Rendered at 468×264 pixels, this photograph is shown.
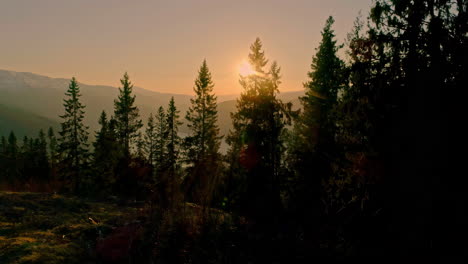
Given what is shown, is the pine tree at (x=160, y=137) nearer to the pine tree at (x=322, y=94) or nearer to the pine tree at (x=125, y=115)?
the pine tree at (x=125, y=115)

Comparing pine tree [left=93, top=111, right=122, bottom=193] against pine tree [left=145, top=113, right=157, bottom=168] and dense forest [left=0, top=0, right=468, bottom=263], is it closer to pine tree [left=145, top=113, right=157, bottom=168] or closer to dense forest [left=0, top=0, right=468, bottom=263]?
pine tree [left=145, top=113, right=157, bottom=168]

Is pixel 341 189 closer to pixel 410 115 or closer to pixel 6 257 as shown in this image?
pixel 410 115

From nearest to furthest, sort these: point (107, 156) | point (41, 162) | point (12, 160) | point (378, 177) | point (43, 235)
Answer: point (43, 235) < point (378, 177) < point (107, 156) < point (12, 160) < point (41, 162)

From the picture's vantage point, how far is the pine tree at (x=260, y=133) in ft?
62.5

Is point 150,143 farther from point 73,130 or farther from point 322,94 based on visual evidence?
point 322,94

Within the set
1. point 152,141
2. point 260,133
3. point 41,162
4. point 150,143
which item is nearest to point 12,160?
point 41,162

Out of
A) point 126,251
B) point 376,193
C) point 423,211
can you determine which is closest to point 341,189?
point 376,193

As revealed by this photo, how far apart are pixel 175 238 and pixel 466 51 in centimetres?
846

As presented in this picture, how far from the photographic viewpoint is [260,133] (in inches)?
764

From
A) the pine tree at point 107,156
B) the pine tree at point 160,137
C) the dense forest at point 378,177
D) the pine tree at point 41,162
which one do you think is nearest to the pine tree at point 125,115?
the pine tree at point 107,156

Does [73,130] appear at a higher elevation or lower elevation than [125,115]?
lower

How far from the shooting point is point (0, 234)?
6.14 meters

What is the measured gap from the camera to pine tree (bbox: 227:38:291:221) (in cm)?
1905

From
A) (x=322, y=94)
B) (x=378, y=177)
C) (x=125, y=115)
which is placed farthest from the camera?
(x=125, y=115)
